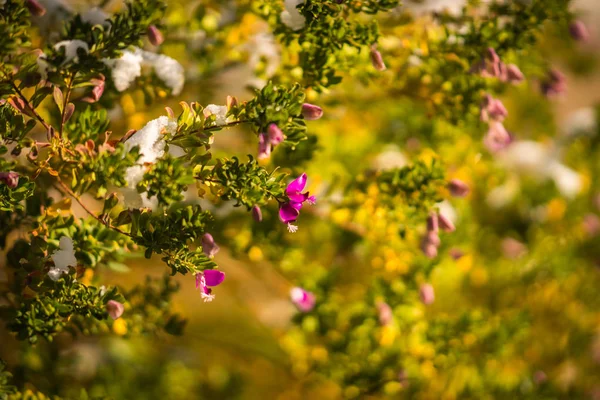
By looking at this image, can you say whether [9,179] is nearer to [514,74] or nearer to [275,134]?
[275,134]

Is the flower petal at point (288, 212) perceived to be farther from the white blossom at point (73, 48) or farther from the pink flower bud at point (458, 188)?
the pink flower bud at point (458, 188)

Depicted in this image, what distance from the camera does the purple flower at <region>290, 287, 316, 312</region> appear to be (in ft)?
3.95

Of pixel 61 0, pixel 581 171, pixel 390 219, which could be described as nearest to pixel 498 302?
pixel 581 171

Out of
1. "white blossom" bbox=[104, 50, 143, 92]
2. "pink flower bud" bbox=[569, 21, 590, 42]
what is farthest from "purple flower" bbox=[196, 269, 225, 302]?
"pink flower bud" bbox=[569, 21, 590, 42]

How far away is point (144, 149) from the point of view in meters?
0.77

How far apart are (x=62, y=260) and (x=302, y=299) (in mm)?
527

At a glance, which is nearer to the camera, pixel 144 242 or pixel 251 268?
pixel 144 242

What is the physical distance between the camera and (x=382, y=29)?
119 cm

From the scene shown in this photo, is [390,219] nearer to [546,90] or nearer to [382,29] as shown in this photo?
[382,29]

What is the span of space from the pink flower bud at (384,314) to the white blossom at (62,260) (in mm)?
655

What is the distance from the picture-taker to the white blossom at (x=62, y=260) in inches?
32.3

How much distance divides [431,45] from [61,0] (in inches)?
27.0

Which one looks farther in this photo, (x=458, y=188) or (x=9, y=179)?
(x=458, y=188)

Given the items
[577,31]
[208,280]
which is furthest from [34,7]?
[577,31]
